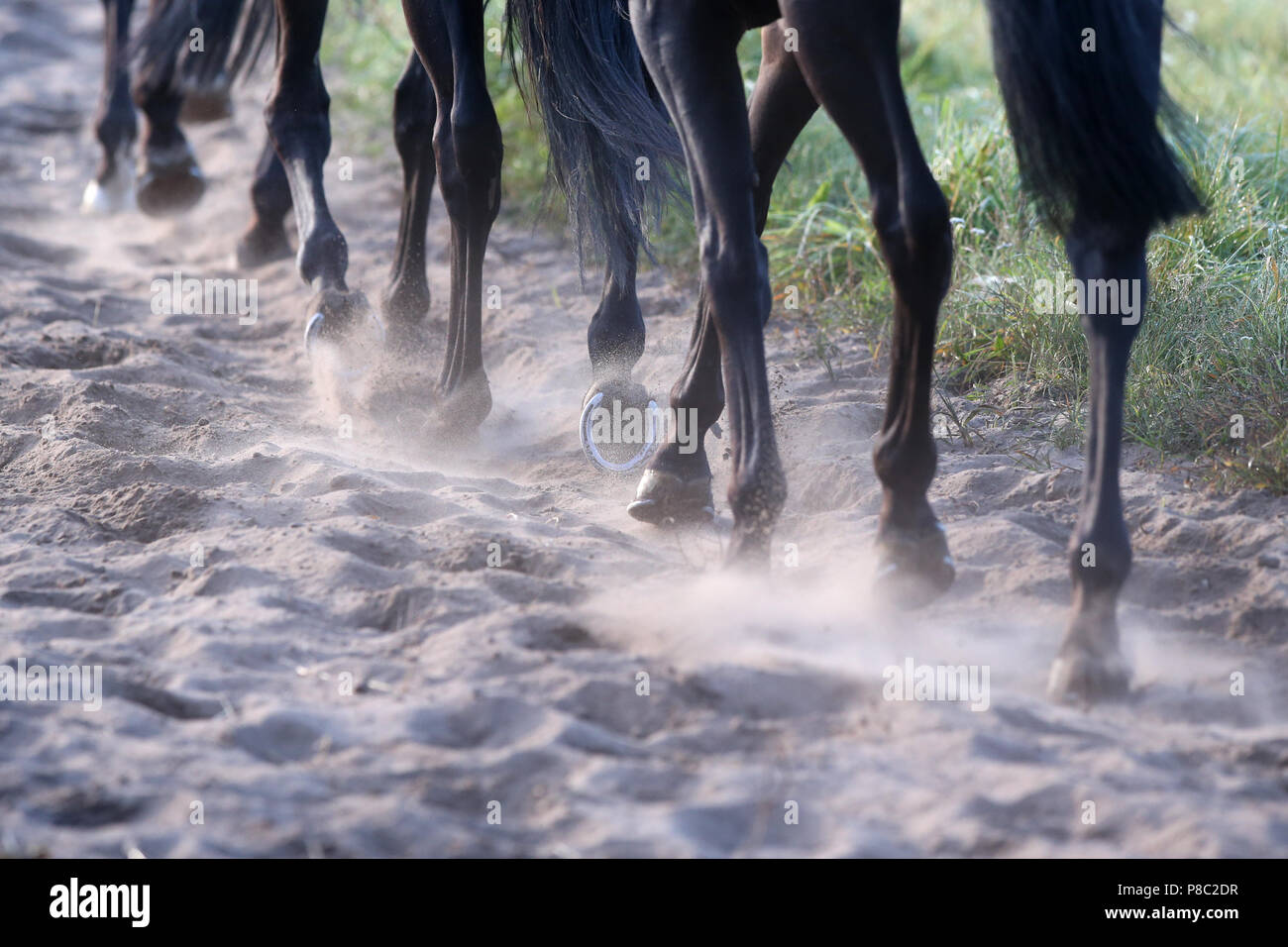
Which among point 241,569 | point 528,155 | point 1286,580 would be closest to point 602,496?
point 241,569

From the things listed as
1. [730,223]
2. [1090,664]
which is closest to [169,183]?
[730,223]

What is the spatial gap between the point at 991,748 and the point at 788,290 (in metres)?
2.69

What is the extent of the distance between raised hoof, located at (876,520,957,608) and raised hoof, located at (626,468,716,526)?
67 cm

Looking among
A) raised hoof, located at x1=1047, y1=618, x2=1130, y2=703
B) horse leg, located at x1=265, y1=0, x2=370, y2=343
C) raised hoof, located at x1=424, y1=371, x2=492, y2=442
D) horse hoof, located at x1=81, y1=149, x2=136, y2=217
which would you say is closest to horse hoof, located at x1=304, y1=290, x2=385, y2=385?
horse leg, located at x1=265, y1=0, x2=370, y2=343

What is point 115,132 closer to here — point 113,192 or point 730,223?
point 113,192

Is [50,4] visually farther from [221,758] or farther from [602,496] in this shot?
[221,758]

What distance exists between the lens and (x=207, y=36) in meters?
5.49

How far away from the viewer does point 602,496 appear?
3596 millimetres

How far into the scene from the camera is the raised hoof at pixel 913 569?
2.65 m

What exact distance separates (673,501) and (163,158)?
4020 millimetres

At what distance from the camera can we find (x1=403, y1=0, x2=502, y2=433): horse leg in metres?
3.76

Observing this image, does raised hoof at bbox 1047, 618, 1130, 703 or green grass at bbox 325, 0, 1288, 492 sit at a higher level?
green grass at bbox 325, 0, 1288, 492

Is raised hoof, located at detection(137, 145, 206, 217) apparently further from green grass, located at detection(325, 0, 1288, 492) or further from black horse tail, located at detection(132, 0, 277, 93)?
green grass, located at detection(325, 0, 1288, 492)
